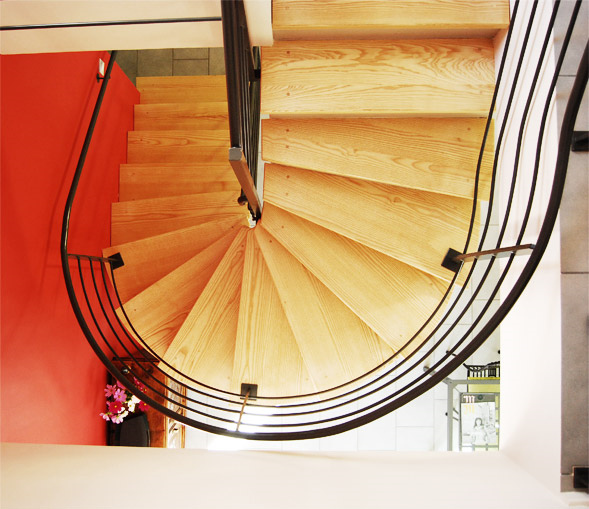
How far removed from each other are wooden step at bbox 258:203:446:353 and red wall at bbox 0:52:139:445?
1.13m

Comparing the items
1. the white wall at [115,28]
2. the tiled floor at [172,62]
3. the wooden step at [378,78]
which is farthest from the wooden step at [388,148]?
the tiled floor at [172,62]

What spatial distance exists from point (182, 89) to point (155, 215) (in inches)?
47.5

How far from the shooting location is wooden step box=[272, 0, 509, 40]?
5.18 ft

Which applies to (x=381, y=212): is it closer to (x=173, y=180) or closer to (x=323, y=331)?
(x=323, y=331)

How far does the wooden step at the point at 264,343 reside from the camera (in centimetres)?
216

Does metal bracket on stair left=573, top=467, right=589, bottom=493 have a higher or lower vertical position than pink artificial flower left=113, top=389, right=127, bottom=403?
higher

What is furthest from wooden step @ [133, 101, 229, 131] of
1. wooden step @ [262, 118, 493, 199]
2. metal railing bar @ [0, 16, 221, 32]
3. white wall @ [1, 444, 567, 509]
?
white wall @ [1, 444, 567, 509]

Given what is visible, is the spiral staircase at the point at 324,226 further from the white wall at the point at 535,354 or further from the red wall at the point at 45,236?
the white wall at the point at 535,354

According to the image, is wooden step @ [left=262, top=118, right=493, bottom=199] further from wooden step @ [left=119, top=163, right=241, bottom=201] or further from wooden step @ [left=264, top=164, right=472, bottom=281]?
wooden step @ [left=119, top=163, right=241, bottom=201]

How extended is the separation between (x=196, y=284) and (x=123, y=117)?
139 cm

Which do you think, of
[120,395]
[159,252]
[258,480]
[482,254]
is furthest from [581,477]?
[120,395]

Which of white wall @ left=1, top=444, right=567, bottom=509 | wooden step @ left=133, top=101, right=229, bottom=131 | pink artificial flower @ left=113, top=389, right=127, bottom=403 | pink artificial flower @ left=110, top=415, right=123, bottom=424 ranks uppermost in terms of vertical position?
wooden step @ left=133, top=101, right=229, bottom=131

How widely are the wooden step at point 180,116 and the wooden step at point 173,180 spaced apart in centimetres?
41

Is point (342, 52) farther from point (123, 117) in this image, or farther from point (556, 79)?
point (123, 117)
